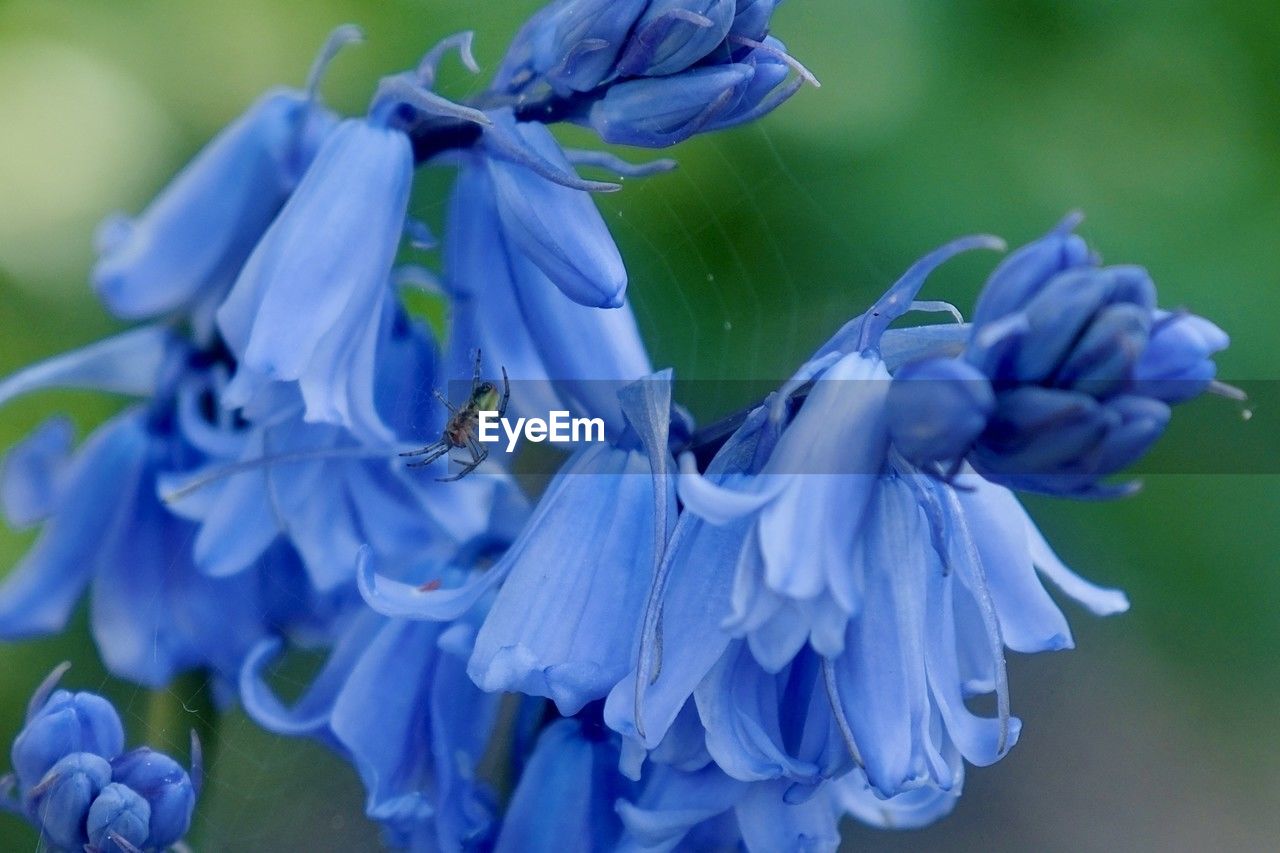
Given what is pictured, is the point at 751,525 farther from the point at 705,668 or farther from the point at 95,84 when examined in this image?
the point at 95,84

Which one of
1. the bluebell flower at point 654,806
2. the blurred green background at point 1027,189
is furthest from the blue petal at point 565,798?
the blurred green background at point 1027,189

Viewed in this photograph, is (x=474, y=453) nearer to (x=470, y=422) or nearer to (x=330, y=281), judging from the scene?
(x=470, y=422)

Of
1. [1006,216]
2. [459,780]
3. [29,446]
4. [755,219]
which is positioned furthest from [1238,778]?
[29,446]

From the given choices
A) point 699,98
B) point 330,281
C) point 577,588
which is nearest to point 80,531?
point 330,281

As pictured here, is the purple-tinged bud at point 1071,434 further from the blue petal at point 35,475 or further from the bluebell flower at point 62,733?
the blue petal at point 35,475

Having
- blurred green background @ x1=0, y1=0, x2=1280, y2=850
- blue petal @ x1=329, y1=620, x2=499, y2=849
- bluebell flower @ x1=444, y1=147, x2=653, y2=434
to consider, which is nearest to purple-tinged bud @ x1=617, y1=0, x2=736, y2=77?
bluebell flower @ x1=444, y1=147, x2=653, y2=434

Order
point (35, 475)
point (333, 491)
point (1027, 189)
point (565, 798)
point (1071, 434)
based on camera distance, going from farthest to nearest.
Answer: point (1027, 189) < point (35, 475) < point (333, 491) < point (565, 798) < point (1071, 434)
